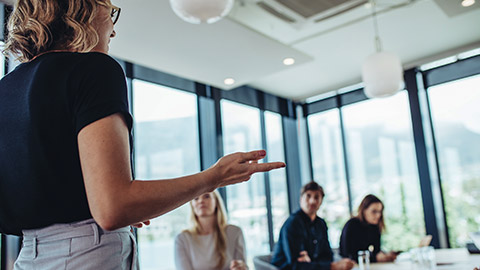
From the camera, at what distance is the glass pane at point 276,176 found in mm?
6008

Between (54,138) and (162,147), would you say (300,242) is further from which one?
(54,138)

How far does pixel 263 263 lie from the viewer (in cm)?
330

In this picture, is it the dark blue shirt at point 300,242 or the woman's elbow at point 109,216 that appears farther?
the dark blue shirt at point 300,242

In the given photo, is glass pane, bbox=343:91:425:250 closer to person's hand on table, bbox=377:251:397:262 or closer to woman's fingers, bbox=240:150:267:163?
person's hand on table, bbox=377:251:397:262

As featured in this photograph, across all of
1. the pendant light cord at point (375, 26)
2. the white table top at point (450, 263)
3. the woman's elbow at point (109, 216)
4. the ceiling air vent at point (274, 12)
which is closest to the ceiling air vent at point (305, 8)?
the ceiling air vent at point (274, 12)

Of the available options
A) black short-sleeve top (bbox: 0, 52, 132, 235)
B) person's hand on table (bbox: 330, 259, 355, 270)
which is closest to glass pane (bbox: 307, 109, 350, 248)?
person's hand on table (bbox: 330, 259, 355, 270)

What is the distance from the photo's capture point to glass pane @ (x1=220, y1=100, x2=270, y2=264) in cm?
545

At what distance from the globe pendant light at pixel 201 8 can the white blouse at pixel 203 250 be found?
160 cm

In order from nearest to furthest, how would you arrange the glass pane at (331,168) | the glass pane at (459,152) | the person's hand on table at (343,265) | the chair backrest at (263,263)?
the person's hand on table at (343,265) → the chair backrest at (263,263) → the glass pane at (459,152) → the glass pane at (331,168)

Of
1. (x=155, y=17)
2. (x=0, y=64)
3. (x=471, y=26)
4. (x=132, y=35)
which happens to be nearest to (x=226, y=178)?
(x=155, y=17)

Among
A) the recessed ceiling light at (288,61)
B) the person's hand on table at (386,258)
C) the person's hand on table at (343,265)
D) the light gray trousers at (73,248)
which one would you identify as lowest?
the person's hand on table at (386,258)

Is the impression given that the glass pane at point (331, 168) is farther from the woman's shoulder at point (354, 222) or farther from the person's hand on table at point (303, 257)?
the person's hand on table at point (303, 257)

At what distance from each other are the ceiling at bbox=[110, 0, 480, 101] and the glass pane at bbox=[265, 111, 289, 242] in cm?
101

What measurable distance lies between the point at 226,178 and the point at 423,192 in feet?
16.9
